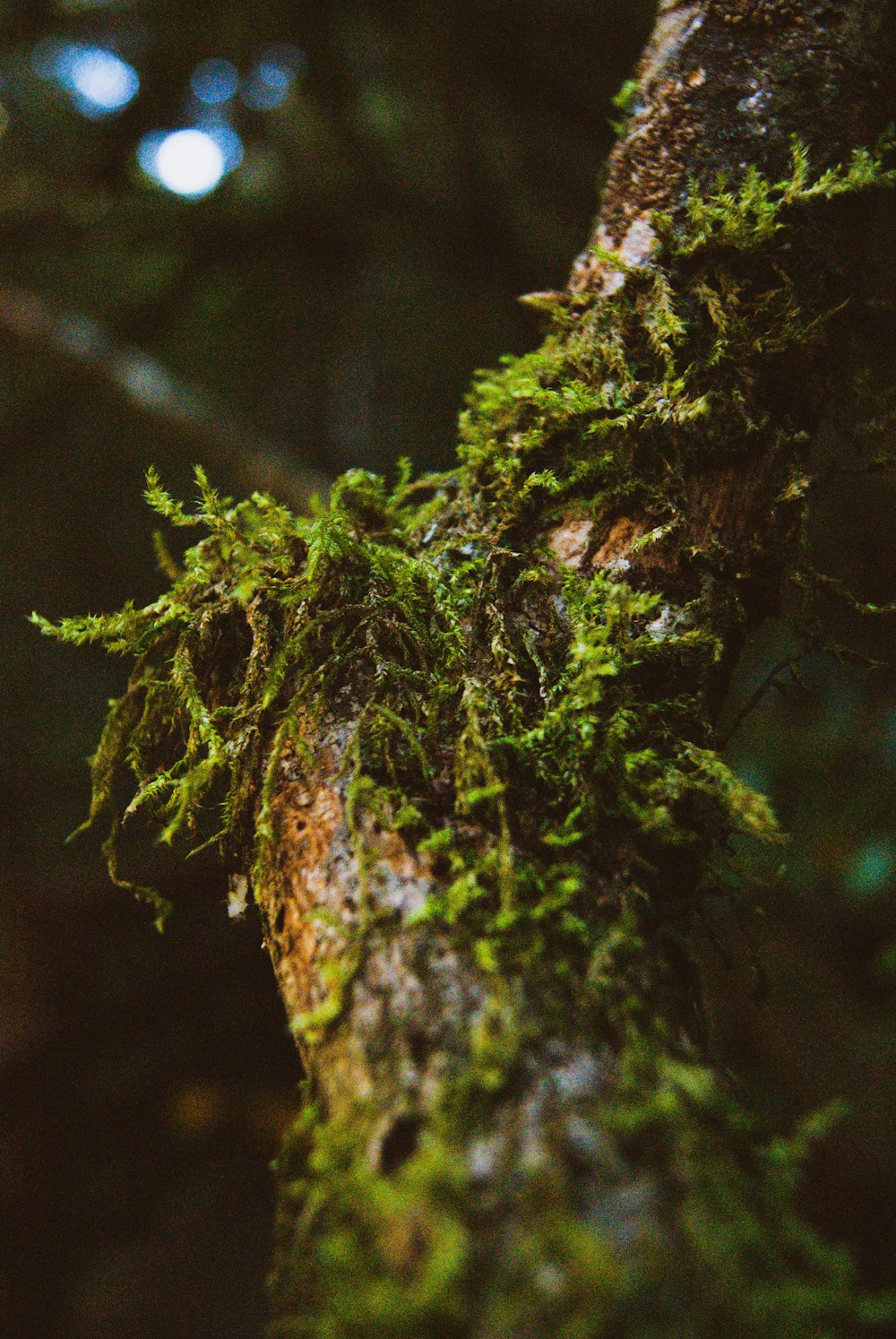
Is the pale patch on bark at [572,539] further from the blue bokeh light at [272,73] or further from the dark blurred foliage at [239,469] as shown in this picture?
the blue bokeh light at [272,73]

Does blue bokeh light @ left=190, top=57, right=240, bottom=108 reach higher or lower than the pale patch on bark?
higher

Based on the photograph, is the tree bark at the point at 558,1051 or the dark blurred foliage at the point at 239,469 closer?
the tree bark at the point at 558,1051

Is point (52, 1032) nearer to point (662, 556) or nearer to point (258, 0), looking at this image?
point (662, 556)

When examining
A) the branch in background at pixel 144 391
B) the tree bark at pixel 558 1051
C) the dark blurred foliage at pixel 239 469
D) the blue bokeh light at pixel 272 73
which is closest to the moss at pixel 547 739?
the tree bark at pixel 558 1051

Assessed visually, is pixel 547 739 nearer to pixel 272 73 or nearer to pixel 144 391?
pixel 144 391

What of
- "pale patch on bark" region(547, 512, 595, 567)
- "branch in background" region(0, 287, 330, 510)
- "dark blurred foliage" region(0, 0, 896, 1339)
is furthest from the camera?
"branch in background" region(0, 287, 330, 510)

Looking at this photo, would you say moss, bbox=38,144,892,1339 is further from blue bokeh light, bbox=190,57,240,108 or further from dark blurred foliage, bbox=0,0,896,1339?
blue bokeh light, bbox=190,57,240,108

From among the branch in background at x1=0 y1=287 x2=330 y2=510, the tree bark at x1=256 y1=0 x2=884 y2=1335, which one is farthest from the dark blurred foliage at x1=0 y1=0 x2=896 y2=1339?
the tree bark at x1=256 y1=0 x2=884 y2=1335

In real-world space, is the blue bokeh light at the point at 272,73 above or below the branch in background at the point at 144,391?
above

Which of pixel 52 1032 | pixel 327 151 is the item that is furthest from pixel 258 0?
pixel 52 1032
